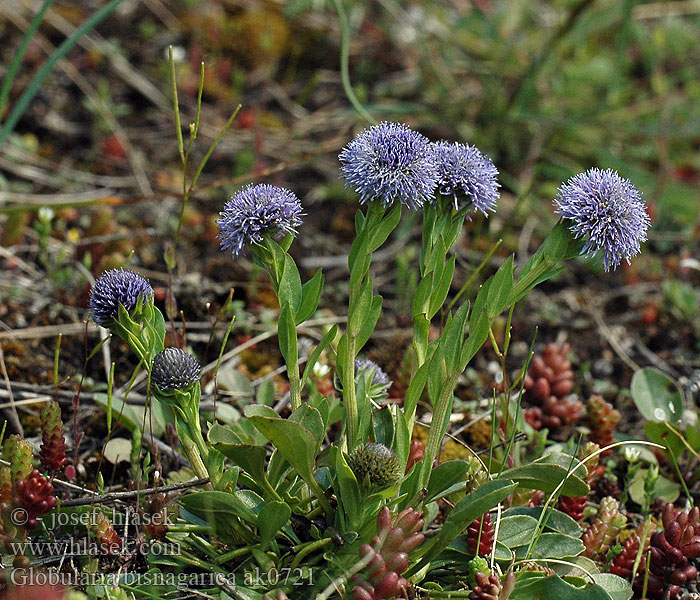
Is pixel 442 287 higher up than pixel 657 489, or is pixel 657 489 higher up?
pixel 442 287

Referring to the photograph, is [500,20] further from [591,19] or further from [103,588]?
[103,588]

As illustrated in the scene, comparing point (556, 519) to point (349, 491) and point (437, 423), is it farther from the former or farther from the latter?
point (349, 491)

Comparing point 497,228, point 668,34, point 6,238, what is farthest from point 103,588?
point 668,34

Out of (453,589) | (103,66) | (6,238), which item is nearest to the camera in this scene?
(453,589)

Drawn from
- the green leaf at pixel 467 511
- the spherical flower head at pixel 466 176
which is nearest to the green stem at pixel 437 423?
the green leaf at pixel 467 511

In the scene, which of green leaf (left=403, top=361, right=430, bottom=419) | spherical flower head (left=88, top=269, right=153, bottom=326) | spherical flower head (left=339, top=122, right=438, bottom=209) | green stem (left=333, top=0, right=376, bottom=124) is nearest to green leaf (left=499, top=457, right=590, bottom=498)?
green leaf (left=403, top=361, right=430, bottom=419)

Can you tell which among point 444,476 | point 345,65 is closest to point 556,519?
point 444,476
